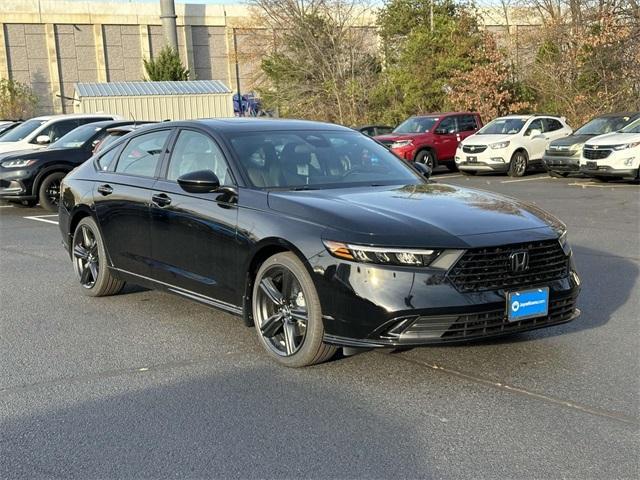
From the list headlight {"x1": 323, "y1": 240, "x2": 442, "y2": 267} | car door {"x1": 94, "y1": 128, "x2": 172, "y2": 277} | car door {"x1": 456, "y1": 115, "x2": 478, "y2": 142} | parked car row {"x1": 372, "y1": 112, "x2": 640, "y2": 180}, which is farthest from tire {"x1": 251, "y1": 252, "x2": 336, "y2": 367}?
car door {"x1": 456, "y1": 115, "x2": 478, "y2": 142}

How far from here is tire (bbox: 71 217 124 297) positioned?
697 cm

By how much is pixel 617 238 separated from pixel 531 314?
229 inches

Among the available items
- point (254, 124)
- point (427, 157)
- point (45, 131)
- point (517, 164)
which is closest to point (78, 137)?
point (45, 131)

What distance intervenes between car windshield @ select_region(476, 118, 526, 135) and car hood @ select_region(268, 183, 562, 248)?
16950mm

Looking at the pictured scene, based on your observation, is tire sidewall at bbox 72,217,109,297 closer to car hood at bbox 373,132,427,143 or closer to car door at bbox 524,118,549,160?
car hood at bbox 373,132,427,143

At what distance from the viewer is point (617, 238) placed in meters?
9.95

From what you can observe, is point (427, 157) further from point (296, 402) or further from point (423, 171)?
point (296, 402)

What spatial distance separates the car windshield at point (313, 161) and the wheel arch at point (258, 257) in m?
0.54

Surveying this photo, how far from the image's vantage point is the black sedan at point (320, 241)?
4.47 meters

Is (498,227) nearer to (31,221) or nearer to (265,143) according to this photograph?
(265,143)

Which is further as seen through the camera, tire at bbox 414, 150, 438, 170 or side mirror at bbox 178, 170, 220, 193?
tire at bbox 414, 150, 438, 170

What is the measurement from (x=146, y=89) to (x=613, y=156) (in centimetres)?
2648

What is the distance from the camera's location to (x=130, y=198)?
646cm

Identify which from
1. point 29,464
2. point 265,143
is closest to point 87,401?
point 29,464
